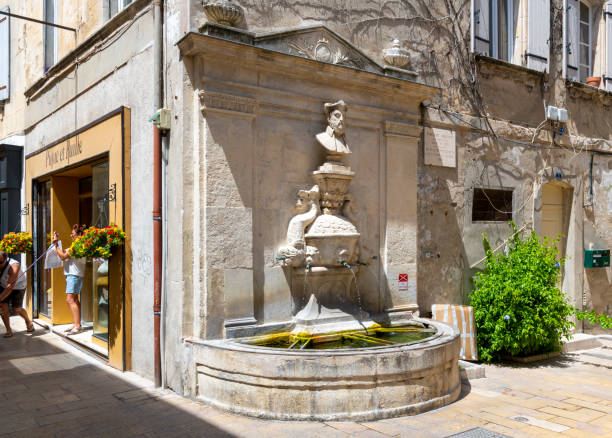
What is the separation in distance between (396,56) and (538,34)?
3.38m

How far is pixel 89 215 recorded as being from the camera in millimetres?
8812

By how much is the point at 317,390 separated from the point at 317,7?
13.9 ft

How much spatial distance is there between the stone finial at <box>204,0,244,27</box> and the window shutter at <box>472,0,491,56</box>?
4.13 m

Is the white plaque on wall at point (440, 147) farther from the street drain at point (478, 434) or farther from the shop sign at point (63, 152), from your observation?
the shop sign at point (63, 152)

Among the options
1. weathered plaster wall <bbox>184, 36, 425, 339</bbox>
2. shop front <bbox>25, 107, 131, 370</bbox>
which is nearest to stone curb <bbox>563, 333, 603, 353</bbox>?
weathered plaster wall <bbox>184, 36, 425, 339</bbox>

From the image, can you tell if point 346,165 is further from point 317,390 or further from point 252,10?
point 317,390

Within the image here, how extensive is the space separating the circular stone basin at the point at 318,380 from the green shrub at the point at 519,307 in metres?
2.30

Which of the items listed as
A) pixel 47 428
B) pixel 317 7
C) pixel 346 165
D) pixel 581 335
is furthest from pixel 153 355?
pixel 581 335

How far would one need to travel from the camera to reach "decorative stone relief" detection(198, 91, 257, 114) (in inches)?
206

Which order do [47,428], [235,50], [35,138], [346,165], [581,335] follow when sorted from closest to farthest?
[47,428] → [235,50] → [346,165] → [581,335] → [35,138]

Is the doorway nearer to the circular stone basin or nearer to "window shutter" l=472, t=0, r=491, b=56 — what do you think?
"window shutter" l=472, t=0, r=491, b=56

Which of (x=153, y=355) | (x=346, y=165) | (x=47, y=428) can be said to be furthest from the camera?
(x=346, y=165)

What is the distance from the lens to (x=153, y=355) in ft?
18.7

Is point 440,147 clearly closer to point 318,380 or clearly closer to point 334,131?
point 334,131
